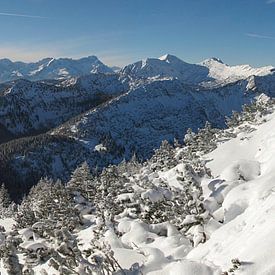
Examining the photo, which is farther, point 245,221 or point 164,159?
point 164,159

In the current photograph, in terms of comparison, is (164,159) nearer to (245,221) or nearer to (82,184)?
(82,184)

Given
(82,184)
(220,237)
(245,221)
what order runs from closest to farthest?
(245,221) → (220,237) → (82,184)

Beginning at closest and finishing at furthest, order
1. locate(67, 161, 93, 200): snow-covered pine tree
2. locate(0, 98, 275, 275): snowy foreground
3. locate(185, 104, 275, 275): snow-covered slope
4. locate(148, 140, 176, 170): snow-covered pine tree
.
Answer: locate(185, 104, 275, 275): snow-covered slope → locate(0, 98, 275, 275): snowy foreground → locate(148, 140, 176, 170): snow-covered pine tree → locate(67, 161, 93, 200): snow-covered pine tree

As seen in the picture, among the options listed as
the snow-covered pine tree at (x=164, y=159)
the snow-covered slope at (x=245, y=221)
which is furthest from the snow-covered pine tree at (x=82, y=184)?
the snow-covered slope at (x=245, y=221)

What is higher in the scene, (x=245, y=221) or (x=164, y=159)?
(x=245, y=221)

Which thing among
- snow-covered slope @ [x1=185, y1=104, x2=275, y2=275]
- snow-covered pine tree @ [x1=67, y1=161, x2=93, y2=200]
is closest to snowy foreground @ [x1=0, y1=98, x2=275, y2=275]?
snow-covered slope @ [x1=185, y1=104, x2=275, y2=275]

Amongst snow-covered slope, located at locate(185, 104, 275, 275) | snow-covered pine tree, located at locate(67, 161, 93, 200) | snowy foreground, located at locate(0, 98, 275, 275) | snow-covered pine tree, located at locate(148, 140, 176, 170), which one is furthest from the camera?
snow-covered pine tree, located at locate(67, 161, 93, 200)

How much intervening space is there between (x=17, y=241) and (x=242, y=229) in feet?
73.4

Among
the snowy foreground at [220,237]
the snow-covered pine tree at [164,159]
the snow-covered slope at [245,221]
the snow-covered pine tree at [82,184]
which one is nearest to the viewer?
the snow-covered slope at [245,221]

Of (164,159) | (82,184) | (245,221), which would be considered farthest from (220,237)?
(82,184)

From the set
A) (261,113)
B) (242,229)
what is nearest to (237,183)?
(242,229)

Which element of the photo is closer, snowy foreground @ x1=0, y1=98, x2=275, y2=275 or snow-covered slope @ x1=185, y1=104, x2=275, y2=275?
snow-covered slope @ x1=185, y1=104, x2=275, y2=275

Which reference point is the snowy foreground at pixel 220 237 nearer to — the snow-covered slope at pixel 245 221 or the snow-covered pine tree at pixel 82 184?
the snow-covered slope at pixel 245 221

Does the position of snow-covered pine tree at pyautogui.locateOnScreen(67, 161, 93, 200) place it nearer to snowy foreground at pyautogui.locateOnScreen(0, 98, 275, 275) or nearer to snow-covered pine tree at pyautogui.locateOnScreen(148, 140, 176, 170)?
snow-covered pine tree at pyautogui.locateOnScreen(148, 140, 176, 170)
